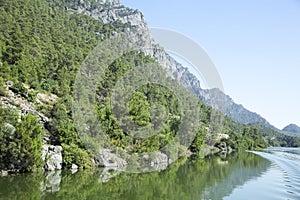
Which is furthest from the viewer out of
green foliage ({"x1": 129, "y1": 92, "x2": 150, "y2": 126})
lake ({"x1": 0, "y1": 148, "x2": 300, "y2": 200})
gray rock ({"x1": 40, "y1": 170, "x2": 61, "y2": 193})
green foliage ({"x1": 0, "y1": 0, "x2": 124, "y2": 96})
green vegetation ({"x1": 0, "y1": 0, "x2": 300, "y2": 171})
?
green foliage ({"x1": 0, "y1": 0, "x2": 124, "y2": 96})

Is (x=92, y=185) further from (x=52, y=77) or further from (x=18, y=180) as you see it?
(x=52, y=77)

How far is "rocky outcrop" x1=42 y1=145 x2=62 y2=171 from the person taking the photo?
2291 centimetres

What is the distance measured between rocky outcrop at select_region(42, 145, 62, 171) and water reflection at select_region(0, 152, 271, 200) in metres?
0.84

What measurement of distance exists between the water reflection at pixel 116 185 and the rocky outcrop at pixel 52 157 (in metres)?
0.84

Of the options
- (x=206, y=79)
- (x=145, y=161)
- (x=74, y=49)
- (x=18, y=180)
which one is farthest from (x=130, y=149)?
(x=74, y=49)

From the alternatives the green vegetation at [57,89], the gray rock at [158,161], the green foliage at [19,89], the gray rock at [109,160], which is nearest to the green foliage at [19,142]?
the green vegetation at [57,89]

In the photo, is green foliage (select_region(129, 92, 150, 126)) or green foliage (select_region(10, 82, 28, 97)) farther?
green foliage (select_region(129, 92, 150, 126))

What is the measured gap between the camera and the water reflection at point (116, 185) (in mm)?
16752

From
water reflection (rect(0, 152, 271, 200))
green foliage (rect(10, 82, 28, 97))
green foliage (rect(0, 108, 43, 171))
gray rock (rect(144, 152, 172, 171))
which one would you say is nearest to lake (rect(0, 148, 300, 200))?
water reflection (rect(0, 152, 271, 200))

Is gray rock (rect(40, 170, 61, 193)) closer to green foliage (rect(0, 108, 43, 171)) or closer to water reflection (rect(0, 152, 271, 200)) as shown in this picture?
water reflection (rect(0, 152, 271, 200))

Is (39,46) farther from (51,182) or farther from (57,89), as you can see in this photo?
(51,182)

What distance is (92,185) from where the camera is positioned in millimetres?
19844

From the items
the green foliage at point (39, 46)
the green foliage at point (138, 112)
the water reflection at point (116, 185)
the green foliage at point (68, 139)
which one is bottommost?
the water reflection at point (116, 185)

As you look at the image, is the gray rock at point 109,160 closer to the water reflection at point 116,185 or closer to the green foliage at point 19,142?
the water reflection at point 116,185
